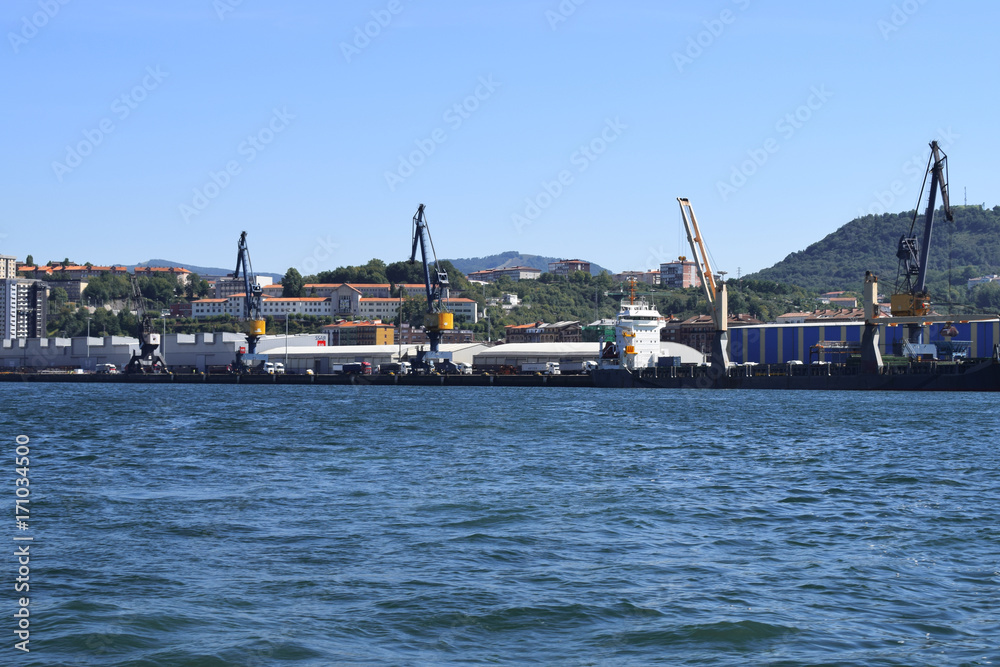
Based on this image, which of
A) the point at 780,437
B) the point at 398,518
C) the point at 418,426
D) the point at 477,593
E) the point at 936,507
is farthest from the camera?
→ the point at 418,426

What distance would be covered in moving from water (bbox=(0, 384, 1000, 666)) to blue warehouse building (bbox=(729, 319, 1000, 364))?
2753 inches

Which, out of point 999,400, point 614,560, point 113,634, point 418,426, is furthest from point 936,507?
point 999,400

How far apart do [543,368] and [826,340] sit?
29390 millimetres

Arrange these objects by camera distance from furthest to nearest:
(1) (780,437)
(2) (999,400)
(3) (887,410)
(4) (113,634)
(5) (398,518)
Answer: (2) (999,400), (3) (887,410), (1) (780,437), (5) (398,518), (4) (113,634)

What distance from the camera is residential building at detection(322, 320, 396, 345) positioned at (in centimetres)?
16762

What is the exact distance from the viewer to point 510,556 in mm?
12258

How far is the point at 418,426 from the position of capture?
36.5m

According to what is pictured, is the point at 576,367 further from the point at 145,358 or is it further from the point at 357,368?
the point at 145,358

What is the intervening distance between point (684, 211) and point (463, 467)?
77.9 metres

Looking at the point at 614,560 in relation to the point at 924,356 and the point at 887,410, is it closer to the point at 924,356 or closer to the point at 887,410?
the point at 887,410

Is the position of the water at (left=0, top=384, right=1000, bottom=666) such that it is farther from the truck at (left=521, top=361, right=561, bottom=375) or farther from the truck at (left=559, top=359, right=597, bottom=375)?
the truck at (left=521, top=361, right=561, bottom=375)

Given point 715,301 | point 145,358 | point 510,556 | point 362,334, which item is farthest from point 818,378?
point 362,334

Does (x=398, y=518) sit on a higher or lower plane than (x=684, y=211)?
lower

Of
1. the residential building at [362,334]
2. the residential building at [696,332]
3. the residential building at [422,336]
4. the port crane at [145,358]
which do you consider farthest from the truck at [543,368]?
the residential building at [362,334]
